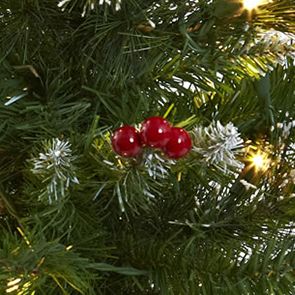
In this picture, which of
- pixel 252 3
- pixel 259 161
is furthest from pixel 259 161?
pixel 252 3

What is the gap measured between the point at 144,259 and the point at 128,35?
0.60ft

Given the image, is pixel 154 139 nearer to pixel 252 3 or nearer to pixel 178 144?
pixel 178 144

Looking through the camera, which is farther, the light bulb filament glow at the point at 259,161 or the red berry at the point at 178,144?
the light bulb filament glow at the point at 259,161

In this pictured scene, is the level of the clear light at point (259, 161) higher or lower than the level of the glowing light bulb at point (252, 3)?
lower

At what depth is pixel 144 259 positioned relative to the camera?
0.53 meters

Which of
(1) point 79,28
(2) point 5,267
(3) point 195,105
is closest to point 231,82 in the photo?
(3) point 195,105

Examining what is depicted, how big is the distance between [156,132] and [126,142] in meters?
0.02

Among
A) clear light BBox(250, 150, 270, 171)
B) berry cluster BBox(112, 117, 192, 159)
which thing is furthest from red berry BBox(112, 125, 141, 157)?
clear light BBox(250, 150, 270, 171)

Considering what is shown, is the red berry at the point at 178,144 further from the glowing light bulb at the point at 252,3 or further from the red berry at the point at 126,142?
the glowing light bulb at the point at 252,3

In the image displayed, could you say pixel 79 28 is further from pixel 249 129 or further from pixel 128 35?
pixel 249 129

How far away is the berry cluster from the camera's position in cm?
41

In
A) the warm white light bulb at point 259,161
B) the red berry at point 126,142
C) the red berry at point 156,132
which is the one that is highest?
the red berry at point 156,132

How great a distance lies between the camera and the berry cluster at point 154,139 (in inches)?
16.2

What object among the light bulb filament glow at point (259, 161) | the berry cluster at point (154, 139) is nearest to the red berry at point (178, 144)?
the berry cluster at point (154, 139)
